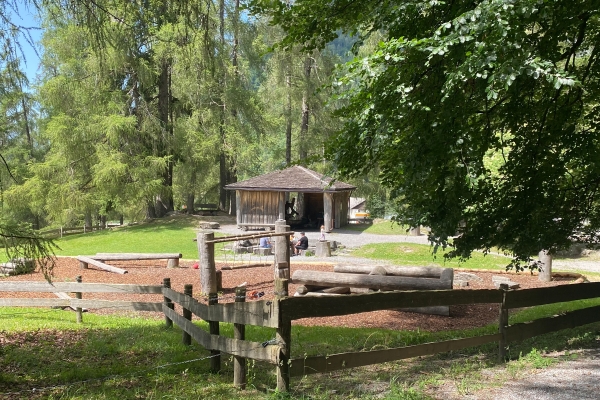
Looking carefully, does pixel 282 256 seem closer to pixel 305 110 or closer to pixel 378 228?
pixel 378 228

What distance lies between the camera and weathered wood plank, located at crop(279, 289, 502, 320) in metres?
4.70

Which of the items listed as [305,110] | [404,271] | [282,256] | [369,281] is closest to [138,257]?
[282,256]

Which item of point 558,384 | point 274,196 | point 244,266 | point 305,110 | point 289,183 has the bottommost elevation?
point 244,266

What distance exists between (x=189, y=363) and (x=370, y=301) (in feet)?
8.93

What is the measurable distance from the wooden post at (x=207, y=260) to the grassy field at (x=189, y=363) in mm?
1867

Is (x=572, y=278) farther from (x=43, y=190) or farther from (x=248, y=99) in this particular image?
(x=43, y=190)

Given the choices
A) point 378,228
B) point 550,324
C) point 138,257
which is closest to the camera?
point 550,324

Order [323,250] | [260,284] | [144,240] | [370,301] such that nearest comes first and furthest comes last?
[370,301], [260,284], [323,250], [144,240]

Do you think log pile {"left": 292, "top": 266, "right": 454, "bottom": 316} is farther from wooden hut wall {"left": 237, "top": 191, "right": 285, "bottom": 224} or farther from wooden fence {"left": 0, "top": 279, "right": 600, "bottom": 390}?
wooden hut wall {"left": 237, "top": 191, "right": 285, "bottom": 224}

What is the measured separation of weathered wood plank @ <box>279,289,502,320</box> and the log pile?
558 centimetres

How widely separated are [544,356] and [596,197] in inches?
135

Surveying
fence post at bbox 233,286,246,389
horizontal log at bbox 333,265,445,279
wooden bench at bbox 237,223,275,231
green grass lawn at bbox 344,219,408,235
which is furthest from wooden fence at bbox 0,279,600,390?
green grass lawn at bbox 344,219,408,235

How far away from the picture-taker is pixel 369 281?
1217 centimetres

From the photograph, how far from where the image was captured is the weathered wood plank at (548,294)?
243 inches
